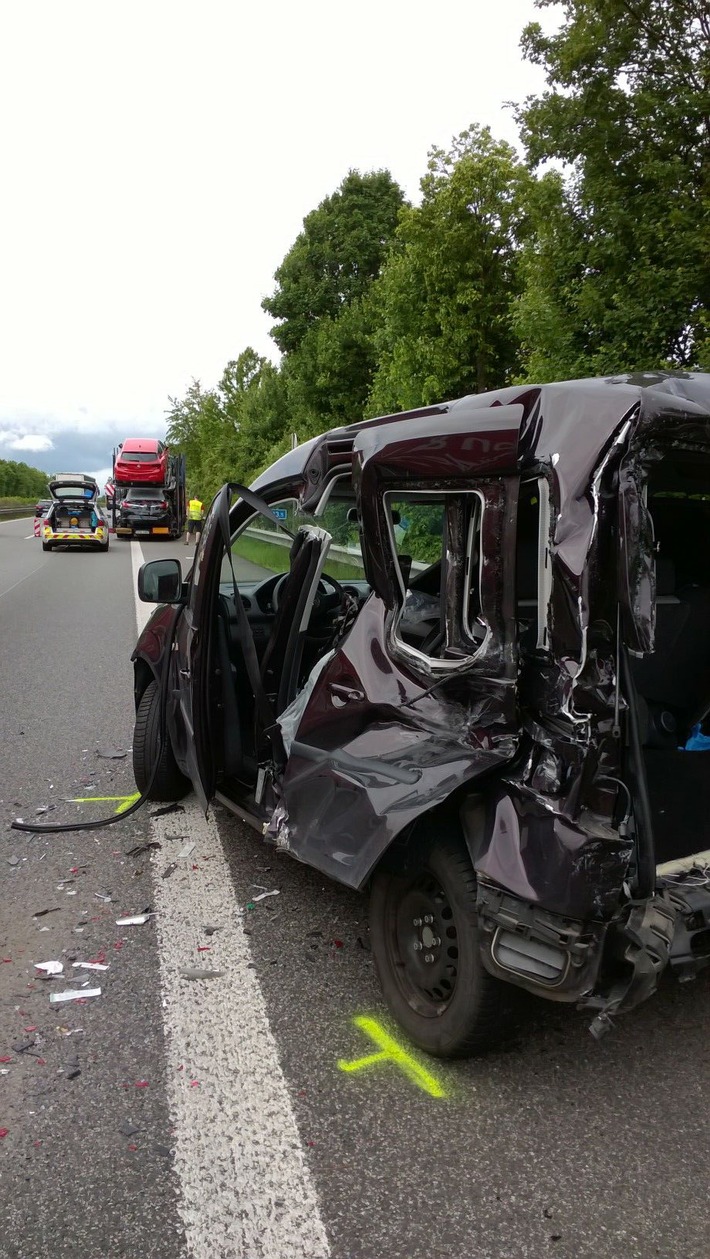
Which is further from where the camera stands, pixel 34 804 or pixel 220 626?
pixel 34 804

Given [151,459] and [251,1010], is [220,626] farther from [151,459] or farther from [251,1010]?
[151,459]

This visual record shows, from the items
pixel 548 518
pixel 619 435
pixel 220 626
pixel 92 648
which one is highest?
pixel 619 435

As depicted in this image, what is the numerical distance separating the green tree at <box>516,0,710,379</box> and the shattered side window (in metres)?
6.76

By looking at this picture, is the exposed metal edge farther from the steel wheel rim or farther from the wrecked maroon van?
the steel wheel rim

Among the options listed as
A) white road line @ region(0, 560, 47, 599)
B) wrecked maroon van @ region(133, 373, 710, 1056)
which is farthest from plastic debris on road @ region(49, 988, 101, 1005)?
white road line @ region(0, 560, 47, 599)

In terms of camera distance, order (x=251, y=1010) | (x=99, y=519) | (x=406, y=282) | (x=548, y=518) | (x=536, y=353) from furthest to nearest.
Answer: (x=99, y=519) < (x=406, y=282) < (x=536, y=353) < (x=251, y=1010) < (x=548, y=518)

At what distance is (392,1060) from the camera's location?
8.38ft

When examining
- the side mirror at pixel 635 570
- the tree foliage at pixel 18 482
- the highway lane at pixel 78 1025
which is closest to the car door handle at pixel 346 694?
the side mirror at pixel 635 570

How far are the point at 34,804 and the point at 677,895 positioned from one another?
11.6 ft

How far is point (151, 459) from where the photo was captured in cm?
3109

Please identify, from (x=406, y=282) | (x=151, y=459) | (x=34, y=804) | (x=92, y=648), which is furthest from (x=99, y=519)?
(x=34, y=804)

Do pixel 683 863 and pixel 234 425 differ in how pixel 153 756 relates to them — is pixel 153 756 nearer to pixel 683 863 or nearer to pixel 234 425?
pixel 683 863

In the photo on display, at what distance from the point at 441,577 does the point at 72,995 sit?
6.09ft

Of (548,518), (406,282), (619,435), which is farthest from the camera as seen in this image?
(406,282)
